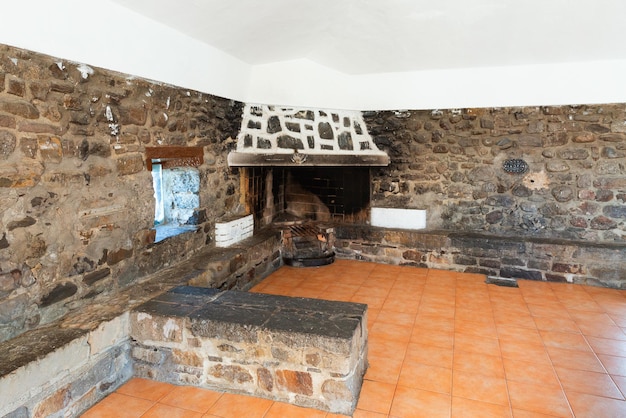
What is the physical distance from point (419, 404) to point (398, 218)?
325cm

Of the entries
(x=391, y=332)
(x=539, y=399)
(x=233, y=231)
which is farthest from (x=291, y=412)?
(x=233, y=231)

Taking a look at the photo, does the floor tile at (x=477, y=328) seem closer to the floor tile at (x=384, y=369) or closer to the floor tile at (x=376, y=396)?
the floor tile at (x=384, y=369)

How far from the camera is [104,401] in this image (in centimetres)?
250

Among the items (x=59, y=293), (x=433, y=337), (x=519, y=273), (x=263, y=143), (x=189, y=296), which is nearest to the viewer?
(x=59, y=293)

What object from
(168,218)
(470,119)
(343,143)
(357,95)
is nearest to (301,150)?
(343,143)

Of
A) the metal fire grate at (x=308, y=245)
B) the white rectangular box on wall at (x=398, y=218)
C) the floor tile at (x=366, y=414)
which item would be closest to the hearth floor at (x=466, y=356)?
the floor tile at (x=366, y=414)

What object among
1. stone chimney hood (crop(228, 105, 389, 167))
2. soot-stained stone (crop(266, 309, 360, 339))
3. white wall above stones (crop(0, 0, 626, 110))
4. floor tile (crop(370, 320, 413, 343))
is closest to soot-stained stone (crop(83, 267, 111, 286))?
soot-stained stone (crop(266, 309, 360, 339))

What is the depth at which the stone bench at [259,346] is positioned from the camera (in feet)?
7.79

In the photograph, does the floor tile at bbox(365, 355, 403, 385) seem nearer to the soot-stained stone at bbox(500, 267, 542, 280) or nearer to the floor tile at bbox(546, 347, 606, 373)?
the floor tile at bbox(546, 347, 606, 373)

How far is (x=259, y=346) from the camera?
248 cm

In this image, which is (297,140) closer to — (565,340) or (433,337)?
(433,337)

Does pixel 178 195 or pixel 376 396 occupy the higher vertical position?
pixel 178 195

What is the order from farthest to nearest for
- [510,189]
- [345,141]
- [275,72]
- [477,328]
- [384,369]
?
[345,141] < [510,189] < [275,72] < [477,328] < [384,369]

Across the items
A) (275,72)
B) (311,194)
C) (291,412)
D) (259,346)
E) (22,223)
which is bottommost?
(291,412)
